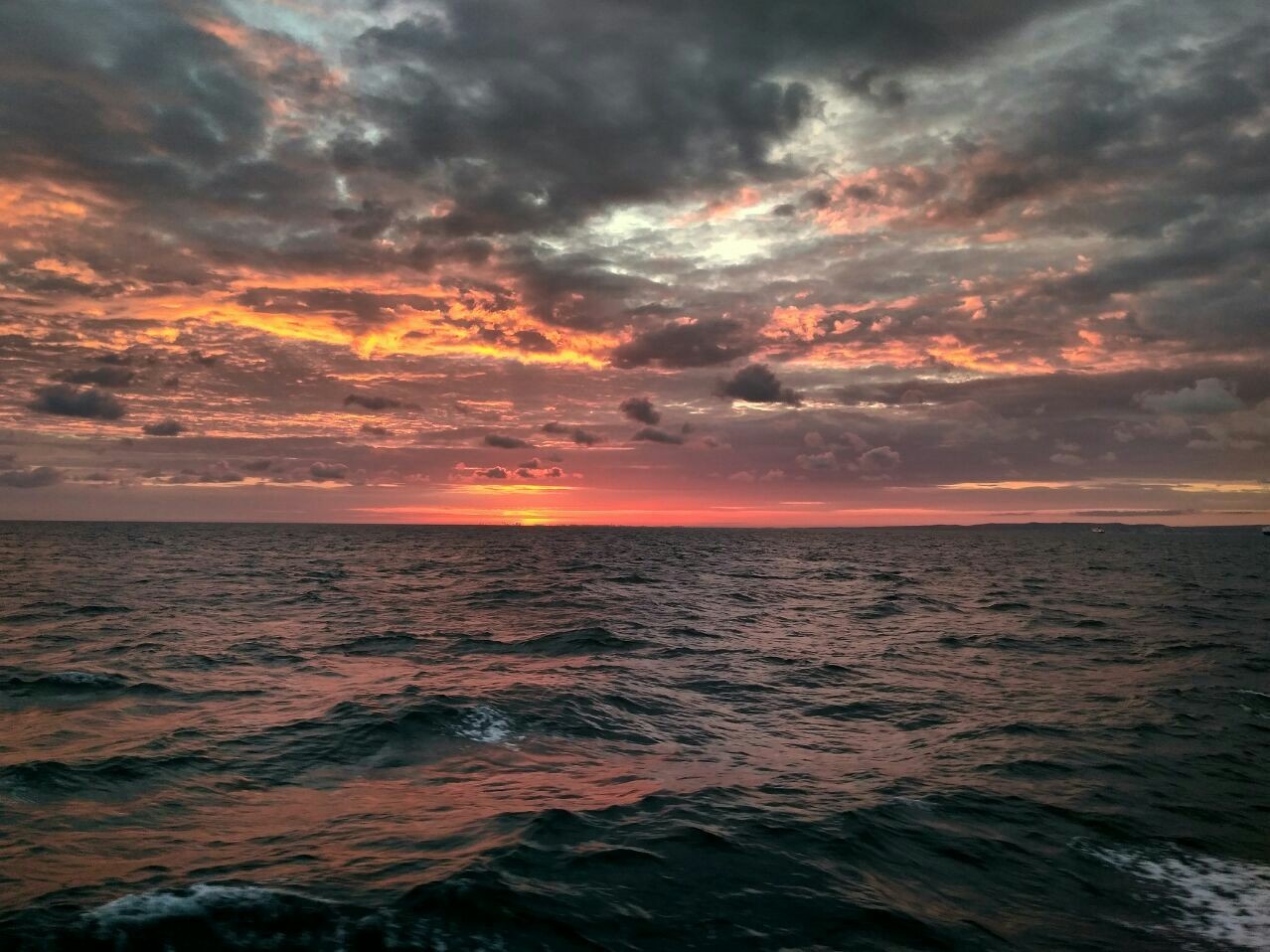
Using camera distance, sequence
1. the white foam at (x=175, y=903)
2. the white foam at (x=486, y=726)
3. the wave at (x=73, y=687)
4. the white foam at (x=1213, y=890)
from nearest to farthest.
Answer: the white foam at (x=175, y=903)
the white foam at (x=1213, y=890)
the white foam at (x=486, y=726)
the wave at (x=73, y=687)

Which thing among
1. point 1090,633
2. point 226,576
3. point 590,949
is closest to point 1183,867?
point 590,949

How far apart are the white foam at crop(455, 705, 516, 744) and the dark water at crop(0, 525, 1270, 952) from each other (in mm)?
97

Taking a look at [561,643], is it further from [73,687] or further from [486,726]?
[73,687]

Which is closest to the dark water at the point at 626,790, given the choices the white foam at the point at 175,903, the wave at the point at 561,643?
the white foam at the point at 175,903

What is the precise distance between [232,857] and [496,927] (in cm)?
423

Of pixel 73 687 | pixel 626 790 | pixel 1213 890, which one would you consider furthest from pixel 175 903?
pixel 73 687

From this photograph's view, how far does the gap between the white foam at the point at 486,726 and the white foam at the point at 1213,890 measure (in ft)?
38.4

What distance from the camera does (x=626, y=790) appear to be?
1380cm

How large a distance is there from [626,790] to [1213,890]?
8.81 metres

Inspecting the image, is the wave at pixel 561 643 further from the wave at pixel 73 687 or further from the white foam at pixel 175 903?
the white foam at pixel 175 903

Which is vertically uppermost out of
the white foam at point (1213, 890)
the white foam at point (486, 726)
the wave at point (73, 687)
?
the wave at point (73, 687)

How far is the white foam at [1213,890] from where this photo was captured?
29.4 ft

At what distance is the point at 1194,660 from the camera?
1049 inches

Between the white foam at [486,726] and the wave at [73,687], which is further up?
the wave at [73,687]
